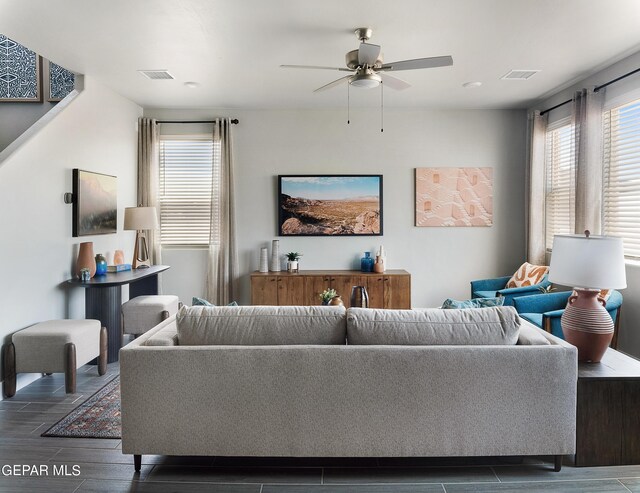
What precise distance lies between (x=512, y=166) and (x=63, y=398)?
565 centimetres

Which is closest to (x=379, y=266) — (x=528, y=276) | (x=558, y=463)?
(x=528, y=276)

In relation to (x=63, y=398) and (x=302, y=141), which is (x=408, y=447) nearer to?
(x=63, y=398)

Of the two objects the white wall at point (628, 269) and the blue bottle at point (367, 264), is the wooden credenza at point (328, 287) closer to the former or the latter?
the blue bottle at point (367, 264)

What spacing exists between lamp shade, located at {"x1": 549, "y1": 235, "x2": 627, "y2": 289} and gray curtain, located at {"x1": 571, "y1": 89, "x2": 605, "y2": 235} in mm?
2119

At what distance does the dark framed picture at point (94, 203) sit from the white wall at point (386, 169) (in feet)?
3.82

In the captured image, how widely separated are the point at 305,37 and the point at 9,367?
3.37 m

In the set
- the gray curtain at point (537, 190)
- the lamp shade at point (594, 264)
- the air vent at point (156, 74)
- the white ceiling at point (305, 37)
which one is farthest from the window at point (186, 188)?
the lamp shade at point (594, 264)

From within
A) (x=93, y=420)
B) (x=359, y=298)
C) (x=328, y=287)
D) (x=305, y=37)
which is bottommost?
(x=93, y=420)

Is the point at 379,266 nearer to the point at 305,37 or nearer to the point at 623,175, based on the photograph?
the point at 623,175

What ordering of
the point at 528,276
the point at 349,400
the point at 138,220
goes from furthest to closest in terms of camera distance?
the point at 528,276, the point at 138,220, the point at 349,400

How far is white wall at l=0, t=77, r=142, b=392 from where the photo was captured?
355cm

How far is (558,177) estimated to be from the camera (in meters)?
5.38

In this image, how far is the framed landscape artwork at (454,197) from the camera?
6.01 metres

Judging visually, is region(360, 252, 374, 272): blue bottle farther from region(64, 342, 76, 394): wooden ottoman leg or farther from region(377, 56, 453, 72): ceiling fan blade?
region(64, 342, 76, 394): wooden ottoman leg
